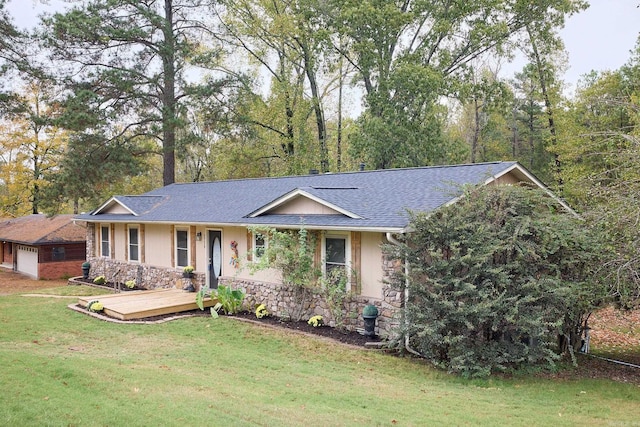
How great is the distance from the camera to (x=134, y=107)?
2158 cm

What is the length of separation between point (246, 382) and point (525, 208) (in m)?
5.78

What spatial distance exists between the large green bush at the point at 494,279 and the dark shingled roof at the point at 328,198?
2.45 ft

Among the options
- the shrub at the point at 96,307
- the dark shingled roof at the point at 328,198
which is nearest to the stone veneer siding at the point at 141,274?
the dark shingled roof at the point at 328,198

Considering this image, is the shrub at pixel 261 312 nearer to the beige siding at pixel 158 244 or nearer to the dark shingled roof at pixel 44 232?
the beige siding at pixel 158 244

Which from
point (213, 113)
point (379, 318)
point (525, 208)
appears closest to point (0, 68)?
point (213, 113)

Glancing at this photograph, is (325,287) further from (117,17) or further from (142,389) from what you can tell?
(117,17)

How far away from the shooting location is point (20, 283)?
833 inches

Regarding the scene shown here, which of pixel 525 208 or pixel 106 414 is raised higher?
pixel 525 208

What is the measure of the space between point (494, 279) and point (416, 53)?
675 inches

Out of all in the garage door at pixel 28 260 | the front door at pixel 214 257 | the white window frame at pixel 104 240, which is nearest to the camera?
the front door at pixel 214 257

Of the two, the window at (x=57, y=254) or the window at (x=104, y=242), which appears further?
the window at (x=57, y=254)

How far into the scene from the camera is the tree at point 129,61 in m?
19.2

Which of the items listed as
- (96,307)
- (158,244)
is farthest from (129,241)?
(96,307)

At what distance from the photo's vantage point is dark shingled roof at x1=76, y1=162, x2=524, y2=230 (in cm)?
992
